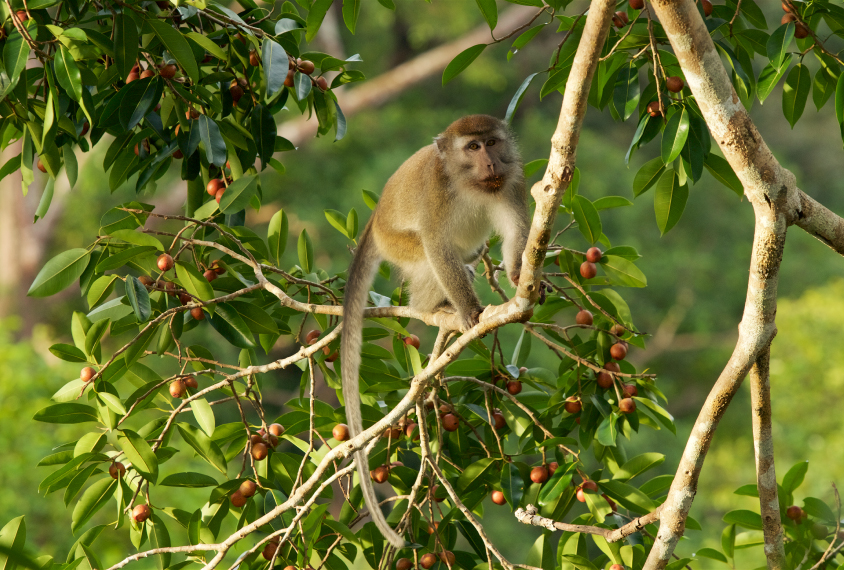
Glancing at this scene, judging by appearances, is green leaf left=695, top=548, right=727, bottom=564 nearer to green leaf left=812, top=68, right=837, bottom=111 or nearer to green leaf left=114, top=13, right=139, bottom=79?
green leaf left=812, top=68, right=837, bottom=111

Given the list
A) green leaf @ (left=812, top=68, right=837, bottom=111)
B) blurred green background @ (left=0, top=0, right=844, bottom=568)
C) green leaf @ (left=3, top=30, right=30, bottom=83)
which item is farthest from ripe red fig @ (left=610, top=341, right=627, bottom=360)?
blurred green background @ (left=0, top=0, right=844, bottom=568)

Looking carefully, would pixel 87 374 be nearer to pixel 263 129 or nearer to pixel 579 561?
pixel 263 129

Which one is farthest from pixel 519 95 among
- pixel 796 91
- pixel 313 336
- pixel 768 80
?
pixel 313 336

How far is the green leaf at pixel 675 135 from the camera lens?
1818 mm

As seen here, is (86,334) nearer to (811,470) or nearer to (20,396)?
(20,396)

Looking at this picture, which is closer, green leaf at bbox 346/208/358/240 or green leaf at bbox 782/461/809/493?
green leaf at bbox 782/461/809/493

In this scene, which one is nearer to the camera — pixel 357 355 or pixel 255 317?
pixel 255 317

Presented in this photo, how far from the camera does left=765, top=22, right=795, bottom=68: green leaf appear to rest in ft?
5.96

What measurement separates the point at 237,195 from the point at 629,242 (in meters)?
10.7

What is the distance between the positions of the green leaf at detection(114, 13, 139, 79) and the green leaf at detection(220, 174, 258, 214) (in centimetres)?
41

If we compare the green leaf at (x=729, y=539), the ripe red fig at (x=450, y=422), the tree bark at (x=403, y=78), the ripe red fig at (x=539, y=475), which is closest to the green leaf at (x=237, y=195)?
the ripe red fig at (x=450, y=422)

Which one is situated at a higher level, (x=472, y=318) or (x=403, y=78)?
(x=472, y=318)

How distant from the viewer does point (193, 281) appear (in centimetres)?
208

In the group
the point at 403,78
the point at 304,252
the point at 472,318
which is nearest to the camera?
the point at 472,318
